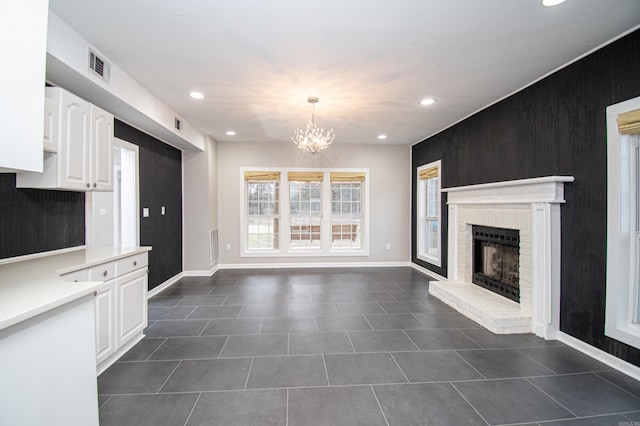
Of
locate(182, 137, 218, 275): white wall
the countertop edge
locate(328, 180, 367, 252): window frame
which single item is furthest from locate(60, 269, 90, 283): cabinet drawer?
locate(328, 180, 367, 252): window frame

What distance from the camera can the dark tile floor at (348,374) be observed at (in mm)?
1742

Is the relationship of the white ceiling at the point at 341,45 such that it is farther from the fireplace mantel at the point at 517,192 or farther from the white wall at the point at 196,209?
the white wall at the point at 196,209

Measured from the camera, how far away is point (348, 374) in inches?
84.9

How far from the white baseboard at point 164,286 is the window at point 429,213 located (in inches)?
184

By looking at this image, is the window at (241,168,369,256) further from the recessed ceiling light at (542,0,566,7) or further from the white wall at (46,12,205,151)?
the recessed ceiling light at (542,0,566,7)

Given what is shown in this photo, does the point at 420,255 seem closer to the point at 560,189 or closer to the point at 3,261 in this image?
the point at 560,189

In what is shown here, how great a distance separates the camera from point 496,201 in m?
3.38

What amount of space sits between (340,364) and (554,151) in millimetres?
2905

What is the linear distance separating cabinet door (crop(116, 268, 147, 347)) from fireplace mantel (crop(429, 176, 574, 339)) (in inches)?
139

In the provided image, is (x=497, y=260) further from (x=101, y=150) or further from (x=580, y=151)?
(x=101, y=150)

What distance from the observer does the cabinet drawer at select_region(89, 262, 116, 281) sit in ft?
6.93

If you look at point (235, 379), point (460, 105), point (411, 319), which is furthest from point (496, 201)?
point (235, 379)

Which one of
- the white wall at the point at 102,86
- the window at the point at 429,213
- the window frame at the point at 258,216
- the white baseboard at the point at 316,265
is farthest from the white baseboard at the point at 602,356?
the white wall at the point at 102,86

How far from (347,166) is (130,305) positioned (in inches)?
181
